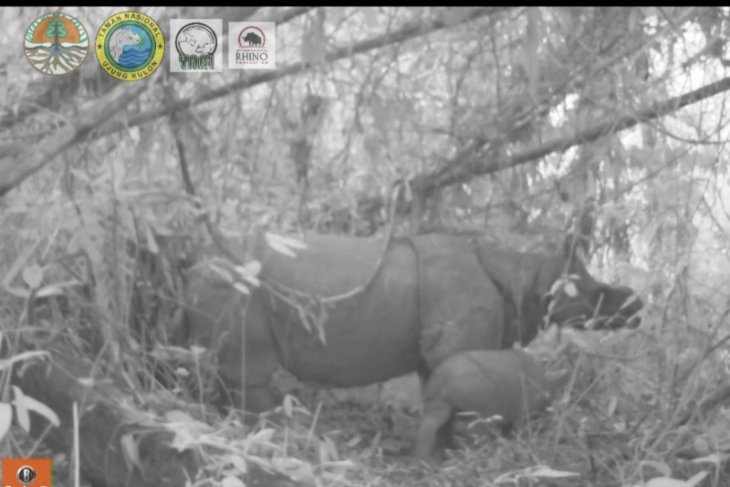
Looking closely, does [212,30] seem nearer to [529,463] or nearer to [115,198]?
[115,198]

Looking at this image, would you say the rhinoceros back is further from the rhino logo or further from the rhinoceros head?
the rhino logo

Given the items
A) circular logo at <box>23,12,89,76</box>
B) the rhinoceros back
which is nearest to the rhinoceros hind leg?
the rhinoceros back

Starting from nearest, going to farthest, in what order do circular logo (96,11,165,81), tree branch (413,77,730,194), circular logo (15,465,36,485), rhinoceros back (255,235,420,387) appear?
circular logo (15,465,36,485) < circular logo (96,11,165,81) < tree branch (413,77,730,194) < rhinoceros back (255,235,420,387)

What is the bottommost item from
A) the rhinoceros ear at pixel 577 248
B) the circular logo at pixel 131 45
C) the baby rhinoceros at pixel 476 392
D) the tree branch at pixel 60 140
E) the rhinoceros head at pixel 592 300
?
the baby rhinoceros at pixel 476 392

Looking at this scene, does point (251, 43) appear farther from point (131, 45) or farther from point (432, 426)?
point (432, 426)

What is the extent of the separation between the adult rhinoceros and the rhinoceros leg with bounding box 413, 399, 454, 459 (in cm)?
27

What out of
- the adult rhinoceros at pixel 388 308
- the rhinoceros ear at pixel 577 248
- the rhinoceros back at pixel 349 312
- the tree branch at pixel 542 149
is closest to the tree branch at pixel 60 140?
the adult rhinoceros at pixel 388 308

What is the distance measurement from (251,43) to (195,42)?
15cm

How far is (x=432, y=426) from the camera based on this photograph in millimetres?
4238

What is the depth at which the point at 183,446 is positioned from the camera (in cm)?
293

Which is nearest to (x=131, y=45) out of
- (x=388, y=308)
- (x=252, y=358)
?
(x=252, y=358)

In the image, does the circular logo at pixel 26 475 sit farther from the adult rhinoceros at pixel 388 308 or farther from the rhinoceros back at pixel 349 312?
the rhinoceros back at pixel 349 312

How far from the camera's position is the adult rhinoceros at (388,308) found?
14.1 ft

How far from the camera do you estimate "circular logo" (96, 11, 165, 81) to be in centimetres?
307
